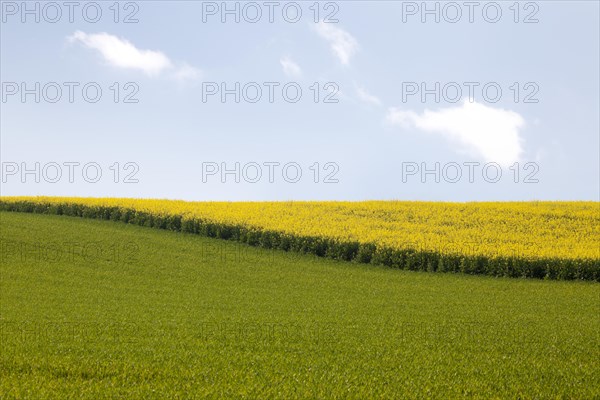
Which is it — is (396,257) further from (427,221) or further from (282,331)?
(282,331)

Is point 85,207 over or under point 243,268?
over

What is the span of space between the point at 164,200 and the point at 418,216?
19.1m

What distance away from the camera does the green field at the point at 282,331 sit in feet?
35.1

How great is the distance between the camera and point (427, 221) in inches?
1528

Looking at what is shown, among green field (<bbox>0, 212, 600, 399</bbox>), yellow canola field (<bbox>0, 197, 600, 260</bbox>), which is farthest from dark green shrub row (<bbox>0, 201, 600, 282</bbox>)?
green field (<bbox>0, 212, 600, 399</bbox>)

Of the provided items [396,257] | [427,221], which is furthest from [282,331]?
[427,221]

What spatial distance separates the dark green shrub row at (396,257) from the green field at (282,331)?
105 cm

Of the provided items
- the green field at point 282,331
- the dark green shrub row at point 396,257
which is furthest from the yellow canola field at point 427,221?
the green field at point 282,331

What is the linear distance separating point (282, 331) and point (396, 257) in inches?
630

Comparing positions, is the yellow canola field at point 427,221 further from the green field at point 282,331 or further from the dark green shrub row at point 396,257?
the green field at point 282,331

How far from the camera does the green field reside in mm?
10688

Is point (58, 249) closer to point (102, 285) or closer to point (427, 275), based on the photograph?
point (102, 285)

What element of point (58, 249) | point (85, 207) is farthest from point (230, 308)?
point (85, 207)

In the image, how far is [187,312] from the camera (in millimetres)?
18141
